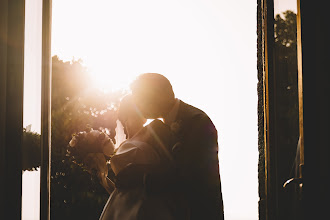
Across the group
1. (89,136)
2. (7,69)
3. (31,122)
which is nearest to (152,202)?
(89,136)

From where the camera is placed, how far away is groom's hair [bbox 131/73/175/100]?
154 inches

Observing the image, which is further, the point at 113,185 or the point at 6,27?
the point at 113,185

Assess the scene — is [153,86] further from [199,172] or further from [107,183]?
[107,183]

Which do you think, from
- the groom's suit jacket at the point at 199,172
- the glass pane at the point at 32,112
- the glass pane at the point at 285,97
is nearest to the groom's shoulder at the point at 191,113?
the groom's suit jacket at the point at 199,172

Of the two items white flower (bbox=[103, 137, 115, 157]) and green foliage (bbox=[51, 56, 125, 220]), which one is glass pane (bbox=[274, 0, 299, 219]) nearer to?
white flower (bbox=[103, 137, 115, 157])

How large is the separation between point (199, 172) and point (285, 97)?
0.78 meters

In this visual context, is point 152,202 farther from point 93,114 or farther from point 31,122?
point 93,114

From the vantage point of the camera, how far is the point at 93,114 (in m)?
18.6

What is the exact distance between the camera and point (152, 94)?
391 cm

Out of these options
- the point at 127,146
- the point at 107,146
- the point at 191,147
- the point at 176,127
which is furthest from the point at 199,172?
the point at 107,146

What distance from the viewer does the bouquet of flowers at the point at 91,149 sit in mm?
4227

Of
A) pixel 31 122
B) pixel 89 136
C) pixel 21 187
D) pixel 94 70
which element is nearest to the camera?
pixel 21 187

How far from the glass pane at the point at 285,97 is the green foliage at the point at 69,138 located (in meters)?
12.7

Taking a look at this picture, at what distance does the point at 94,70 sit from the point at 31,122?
17390 millimetres
